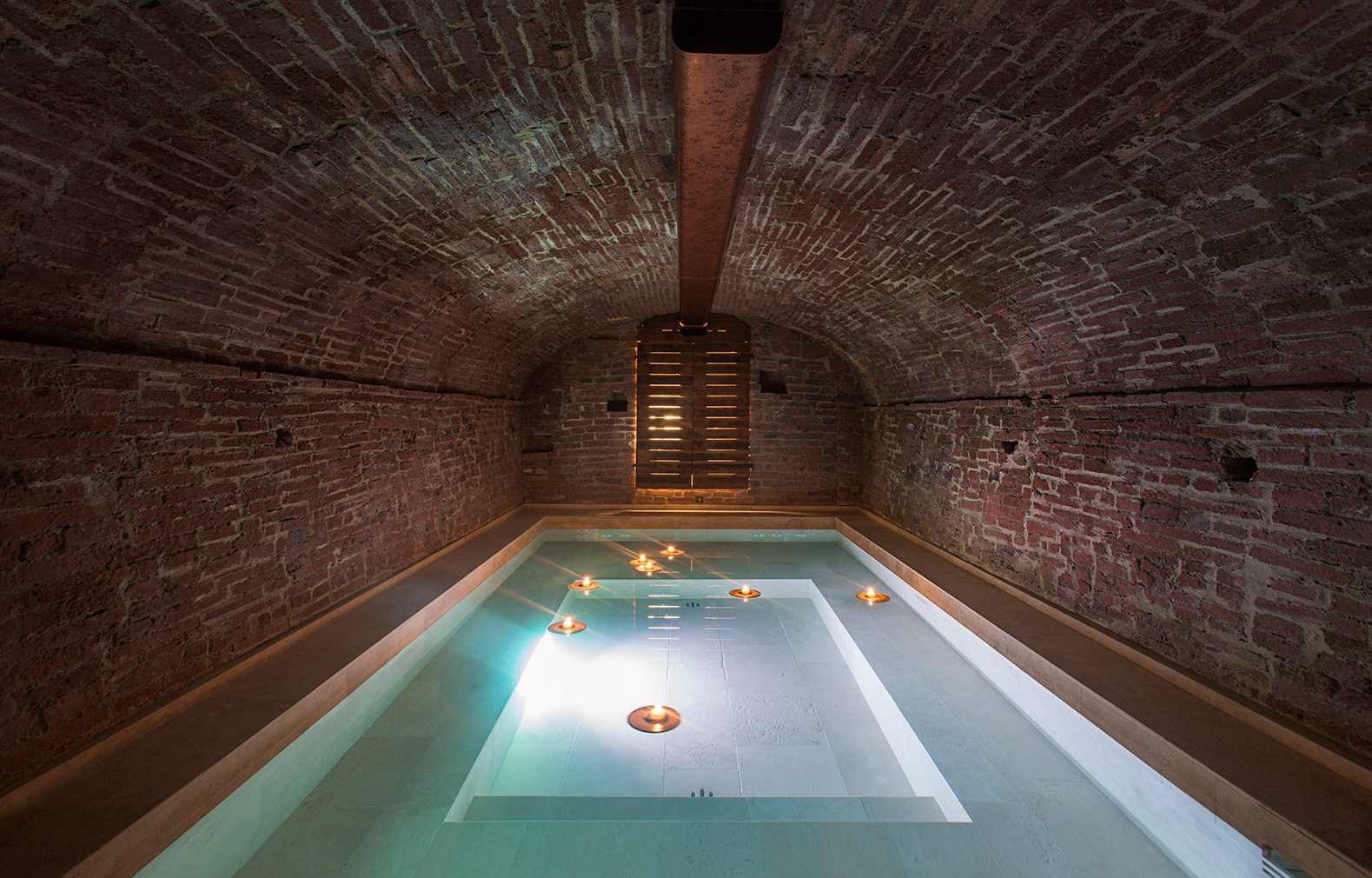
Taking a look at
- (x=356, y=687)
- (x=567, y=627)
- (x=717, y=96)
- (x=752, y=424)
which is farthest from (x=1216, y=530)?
(x=752, y=424)

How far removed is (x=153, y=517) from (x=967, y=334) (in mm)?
5394

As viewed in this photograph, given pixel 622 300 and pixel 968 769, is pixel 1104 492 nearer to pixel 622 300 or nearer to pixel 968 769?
pixel 968 769

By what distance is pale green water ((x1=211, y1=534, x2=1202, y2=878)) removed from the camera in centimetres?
223

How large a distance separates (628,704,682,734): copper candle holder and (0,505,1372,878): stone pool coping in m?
1.60

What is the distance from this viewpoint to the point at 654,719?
330 cm

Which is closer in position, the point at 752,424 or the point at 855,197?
the point at 855,197

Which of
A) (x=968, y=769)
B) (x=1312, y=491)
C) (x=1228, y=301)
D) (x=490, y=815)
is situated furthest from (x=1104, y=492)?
(x=490, y=815)

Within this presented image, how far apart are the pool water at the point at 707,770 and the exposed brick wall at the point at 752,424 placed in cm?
402

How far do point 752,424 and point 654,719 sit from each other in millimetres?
5775

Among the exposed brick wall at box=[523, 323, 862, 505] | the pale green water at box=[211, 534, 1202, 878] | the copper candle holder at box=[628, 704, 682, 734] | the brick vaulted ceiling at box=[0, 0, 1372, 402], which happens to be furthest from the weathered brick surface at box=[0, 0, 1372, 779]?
the exposed brick wall at box=[523, 323, 862, 505]

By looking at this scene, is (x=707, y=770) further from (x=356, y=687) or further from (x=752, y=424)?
(x=752, y=424)

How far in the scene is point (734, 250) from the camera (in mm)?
5066

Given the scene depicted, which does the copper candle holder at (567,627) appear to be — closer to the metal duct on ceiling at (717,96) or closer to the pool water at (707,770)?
the pool water at (707,770)

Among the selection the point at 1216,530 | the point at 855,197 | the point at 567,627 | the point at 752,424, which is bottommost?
the point at 567,627
